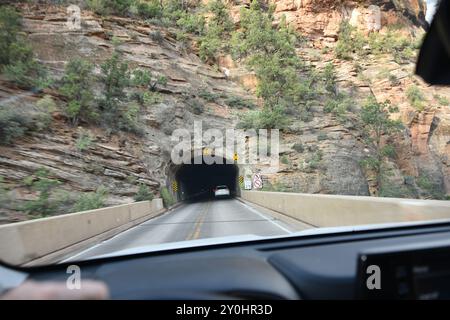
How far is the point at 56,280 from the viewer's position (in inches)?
101

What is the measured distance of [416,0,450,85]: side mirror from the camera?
97.6 inches

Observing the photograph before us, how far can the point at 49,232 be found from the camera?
32.8 ft

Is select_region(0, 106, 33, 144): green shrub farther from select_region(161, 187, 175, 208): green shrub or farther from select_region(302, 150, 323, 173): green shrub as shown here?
select_region(302, 150, 323, 173): green shrub

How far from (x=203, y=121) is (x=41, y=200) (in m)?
24.7

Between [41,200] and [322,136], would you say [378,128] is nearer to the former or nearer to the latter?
[322,136]

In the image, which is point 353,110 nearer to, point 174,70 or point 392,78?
point 392,78

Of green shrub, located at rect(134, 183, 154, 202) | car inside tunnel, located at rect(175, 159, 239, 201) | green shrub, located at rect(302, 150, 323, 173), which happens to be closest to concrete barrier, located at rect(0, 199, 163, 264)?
green shrub, located at rect(134, 183, 154, 202)

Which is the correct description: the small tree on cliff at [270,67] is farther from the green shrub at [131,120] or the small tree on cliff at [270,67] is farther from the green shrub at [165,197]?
the green shrub at [165,197]

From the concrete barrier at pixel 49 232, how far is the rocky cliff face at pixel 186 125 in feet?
17.5

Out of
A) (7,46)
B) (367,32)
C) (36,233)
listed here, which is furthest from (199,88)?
(36,233)

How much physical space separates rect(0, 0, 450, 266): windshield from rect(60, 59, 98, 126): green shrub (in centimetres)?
15

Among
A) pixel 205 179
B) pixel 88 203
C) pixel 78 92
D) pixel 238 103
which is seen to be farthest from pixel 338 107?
pixel 205 179

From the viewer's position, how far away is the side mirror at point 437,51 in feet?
8.13

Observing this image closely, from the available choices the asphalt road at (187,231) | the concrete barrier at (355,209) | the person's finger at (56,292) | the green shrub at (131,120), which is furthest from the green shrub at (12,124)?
the person's finger at (56,292)
